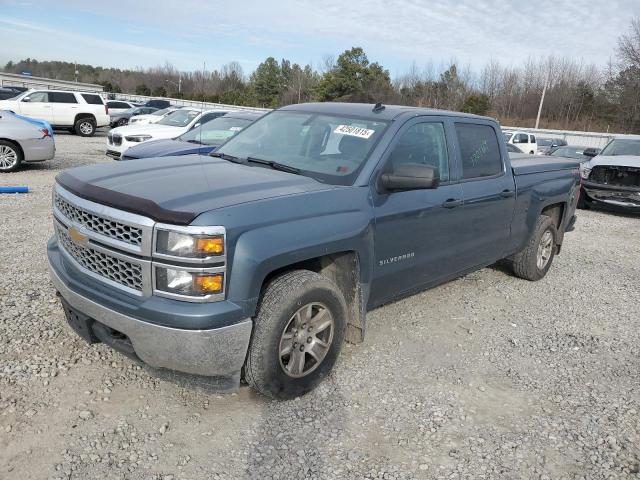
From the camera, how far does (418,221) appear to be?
160 inches

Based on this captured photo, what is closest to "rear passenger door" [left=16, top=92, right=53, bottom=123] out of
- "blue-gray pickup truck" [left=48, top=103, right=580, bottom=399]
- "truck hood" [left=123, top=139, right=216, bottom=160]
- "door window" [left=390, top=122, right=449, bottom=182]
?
"truck hood" [left=123, top=139, right=216, bottom=160]

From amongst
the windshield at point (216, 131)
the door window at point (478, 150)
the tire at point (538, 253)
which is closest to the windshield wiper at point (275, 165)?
the door window at point (478, 150)

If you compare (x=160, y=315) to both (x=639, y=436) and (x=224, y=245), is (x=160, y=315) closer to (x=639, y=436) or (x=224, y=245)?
(x=224, y=245)

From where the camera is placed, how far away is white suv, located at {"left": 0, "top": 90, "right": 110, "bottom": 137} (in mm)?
20672

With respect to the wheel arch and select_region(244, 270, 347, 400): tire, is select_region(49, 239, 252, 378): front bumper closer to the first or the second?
select_region(244, 270, 347, 400): tire

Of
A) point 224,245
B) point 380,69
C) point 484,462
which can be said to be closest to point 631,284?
point 484,462

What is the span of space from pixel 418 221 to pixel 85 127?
21.5 meters

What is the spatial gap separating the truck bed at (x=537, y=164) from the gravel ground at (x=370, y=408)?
5.10 feet

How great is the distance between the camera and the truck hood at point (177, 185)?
2.86m

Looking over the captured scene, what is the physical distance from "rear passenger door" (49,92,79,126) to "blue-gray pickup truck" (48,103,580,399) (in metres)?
19.8

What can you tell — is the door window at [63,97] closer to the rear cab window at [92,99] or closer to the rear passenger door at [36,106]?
the rear passenger door at [36,106]

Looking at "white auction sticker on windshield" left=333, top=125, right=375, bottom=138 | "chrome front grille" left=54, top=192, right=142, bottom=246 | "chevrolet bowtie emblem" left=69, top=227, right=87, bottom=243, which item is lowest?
"chevrolet bowtie emblem" left=69, top=227, right=87, bottom=243

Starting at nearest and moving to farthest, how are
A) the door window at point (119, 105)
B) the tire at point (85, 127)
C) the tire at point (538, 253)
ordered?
the tire at point (538, 253)
the tire at point (85, 127)
the door window at point (119, 105)

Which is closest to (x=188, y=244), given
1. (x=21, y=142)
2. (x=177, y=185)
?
(x=177, y=185)
